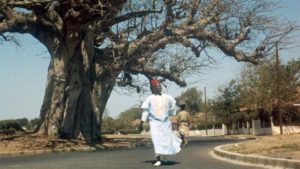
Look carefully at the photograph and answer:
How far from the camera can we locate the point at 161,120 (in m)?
11.3

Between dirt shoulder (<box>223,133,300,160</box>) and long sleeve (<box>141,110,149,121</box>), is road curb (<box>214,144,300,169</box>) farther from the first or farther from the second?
long sleeve (<box>141,110,149,121</box>)

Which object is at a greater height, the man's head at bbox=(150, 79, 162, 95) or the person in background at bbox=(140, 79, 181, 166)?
the man's head at bbox=(150, 79, 162, 95)

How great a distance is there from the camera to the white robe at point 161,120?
11125 millimetres

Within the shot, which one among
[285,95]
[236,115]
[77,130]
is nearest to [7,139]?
[77,130]

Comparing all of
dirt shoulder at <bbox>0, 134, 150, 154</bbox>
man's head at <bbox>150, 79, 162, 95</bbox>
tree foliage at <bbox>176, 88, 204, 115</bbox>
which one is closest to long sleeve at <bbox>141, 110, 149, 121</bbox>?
man's head at <bbox>150, 79, 162, 95</bbox>

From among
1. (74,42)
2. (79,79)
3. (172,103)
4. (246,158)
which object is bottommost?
(246,158)

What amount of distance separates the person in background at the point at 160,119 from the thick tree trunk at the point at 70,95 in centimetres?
1173

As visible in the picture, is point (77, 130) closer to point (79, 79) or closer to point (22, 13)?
point (79, 79)

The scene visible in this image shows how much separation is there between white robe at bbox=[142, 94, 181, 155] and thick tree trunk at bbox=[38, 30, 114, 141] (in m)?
11.8

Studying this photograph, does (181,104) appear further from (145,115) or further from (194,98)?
(194,98)

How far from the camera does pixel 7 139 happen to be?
21.6 meters

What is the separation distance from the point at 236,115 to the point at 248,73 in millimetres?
6305

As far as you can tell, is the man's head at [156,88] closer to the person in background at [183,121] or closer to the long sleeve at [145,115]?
the long sleeve at [145,115]

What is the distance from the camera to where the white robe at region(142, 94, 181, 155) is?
11.1m
